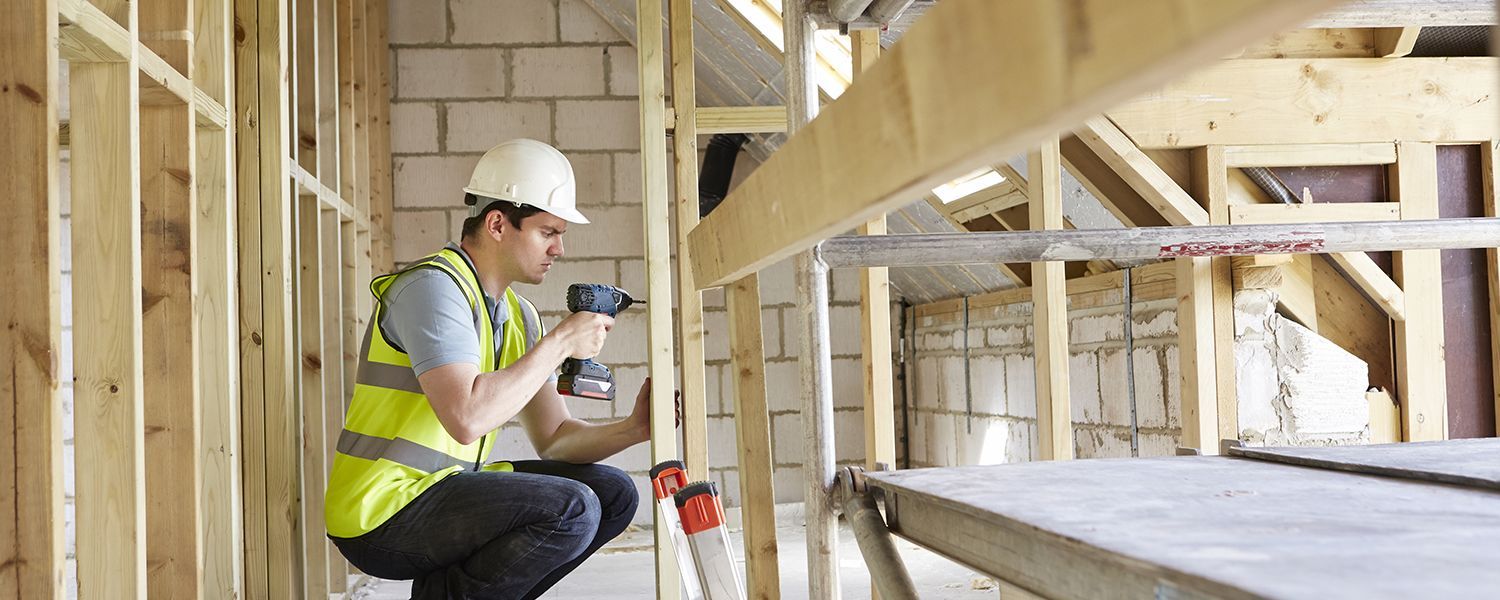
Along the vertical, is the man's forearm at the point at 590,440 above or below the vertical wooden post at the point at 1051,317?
below

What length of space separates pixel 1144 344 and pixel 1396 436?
82cm

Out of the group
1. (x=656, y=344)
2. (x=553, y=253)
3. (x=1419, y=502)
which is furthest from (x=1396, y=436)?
(x=1419, y=502)

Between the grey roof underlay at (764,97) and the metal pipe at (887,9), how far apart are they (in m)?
2.13

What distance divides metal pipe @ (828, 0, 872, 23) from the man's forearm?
4.67 ft

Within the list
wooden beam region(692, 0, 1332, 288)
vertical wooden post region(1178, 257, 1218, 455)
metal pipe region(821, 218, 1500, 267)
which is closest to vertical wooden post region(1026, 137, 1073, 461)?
vertical wooden post region(1178, 257, 1218, 455)

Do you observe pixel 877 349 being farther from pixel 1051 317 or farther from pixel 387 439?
pixel 387 439

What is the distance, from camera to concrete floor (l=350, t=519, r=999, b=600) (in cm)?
421

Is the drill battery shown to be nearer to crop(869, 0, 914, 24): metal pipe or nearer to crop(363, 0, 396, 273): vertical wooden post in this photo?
crop(869, 0, 914, 24): metal pipe

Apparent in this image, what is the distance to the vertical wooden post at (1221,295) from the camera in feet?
11.2

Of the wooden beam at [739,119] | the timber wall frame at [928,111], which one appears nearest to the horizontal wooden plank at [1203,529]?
the timber wall frame at [928,111]

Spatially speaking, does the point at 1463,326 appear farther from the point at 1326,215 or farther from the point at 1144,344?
the point at 1144,344

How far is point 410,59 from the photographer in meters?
5.76

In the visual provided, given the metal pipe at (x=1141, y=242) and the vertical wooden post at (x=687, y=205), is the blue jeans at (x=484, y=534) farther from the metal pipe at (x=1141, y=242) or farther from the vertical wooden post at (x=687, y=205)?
the metal pipe at (x=1141, y=242)

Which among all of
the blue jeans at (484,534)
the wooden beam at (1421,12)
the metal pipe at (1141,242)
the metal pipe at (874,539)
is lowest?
the blue jeans at (484,534)
